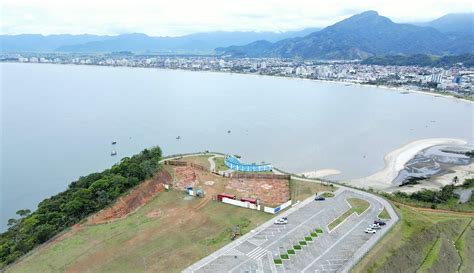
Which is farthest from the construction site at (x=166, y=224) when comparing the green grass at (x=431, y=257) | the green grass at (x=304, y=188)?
the green grass at (x=431, y=257)

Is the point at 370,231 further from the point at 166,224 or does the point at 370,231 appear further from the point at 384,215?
the point at 166,224

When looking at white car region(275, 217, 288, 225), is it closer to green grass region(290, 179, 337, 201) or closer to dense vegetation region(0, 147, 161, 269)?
green grass region(290, 179, 337, 201)

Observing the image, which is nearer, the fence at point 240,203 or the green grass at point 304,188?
the fence at point 240,203

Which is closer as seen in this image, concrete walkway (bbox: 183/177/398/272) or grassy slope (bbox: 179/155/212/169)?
concrete walkway (bbox: 183/177/398/272)

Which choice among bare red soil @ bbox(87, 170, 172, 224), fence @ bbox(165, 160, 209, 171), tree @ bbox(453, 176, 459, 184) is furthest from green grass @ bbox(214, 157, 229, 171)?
tree @ bbox(453, 176, 459, 184)

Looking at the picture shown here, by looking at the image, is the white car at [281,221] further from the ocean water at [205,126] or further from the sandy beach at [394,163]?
the ocean water at [205,126]

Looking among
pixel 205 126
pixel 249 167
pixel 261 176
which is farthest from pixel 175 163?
pixel 205 126

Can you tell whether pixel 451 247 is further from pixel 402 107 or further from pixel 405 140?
pixel 402 107
